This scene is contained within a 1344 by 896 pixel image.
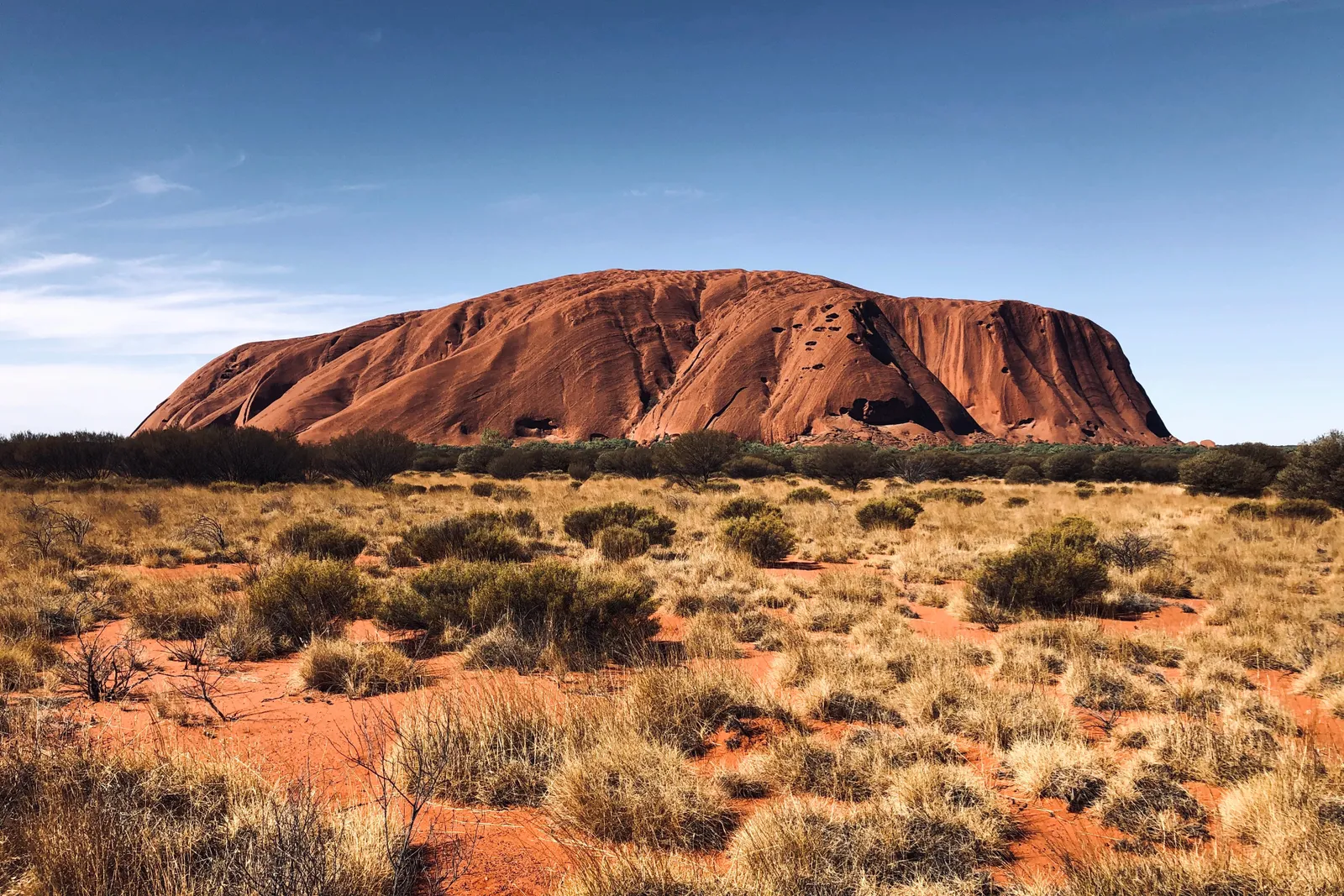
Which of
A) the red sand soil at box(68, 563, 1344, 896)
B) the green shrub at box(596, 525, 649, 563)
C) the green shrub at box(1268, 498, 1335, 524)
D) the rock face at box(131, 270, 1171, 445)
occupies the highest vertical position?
the rock face at box(131, 270, 1171, 445)

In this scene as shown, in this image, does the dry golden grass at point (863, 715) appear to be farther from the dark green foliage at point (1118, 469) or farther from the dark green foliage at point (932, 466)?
the dark green foliage at point (1118, 469)

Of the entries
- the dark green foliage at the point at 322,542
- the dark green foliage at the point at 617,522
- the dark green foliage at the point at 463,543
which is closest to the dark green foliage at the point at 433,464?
the dark green foliage at the point at 617,522

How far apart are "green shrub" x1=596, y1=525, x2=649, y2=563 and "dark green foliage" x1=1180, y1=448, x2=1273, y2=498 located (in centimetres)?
2338

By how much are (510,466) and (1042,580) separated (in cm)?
3282

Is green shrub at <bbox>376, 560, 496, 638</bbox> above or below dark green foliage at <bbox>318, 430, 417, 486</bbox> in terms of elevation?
below

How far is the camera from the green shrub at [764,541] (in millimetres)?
12516

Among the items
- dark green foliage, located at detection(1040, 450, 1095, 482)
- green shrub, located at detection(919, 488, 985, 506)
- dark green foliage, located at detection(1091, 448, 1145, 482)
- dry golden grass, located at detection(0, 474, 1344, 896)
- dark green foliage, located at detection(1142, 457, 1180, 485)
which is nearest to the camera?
dry golden grass, located at detection(0, 474, 1344, 896)

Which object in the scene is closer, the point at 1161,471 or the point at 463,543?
the point at 463,543

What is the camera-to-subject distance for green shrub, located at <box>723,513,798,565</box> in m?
12.5

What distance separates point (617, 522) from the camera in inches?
574

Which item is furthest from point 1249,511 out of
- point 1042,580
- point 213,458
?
point 213,458

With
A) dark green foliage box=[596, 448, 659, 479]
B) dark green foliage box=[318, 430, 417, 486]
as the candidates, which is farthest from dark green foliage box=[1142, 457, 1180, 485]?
dark green foliage box=[318, 430, 417, 486]

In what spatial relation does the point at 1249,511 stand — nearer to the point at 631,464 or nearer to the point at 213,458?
the point at 631,464

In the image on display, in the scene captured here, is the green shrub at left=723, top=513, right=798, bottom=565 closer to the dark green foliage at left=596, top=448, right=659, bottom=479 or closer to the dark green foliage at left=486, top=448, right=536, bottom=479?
the dark green foliage at left=596, top=448, right=659, bottom=479
